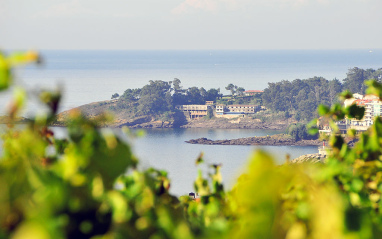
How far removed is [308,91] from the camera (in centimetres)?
3491

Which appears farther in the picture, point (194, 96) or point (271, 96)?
point (194, 96)

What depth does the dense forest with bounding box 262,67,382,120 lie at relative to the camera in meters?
33.9

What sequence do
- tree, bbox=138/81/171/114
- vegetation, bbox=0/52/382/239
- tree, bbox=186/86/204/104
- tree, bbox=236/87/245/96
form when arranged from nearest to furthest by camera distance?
vegetation, bbox=0/52/382/239
tree, bbox=138/81/171/114
tree, bbox=186/86/204/104
tree, bbox=236/87/245/96

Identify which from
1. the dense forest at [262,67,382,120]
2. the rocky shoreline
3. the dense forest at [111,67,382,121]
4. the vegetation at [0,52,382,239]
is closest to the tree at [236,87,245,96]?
the dense forest at [111,67,382,121]

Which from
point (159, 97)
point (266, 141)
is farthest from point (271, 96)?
point (266, 141)

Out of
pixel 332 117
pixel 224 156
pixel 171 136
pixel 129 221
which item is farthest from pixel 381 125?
pixel 171 136

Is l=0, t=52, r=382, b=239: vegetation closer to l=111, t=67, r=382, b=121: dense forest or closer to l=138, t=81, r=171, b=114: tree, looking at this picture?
l=111, t=67, r=382, b=121: dense forest

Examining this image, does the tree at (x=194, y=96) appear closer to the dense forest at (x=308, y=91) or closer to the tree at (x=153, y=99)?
the tree at (x=153, y=99)

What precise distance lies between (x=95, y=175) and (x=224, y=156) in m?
21.4

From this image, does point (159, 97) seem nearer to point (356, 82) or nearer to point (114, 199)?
point (356, 82)

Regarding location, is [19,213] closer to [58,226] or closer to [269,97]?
[58,226]

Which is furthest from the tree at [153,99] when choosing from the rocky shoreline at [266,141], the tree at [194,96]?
the rocky shoreline at [266,141]

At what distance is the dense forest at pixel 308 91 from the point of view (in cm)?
3388

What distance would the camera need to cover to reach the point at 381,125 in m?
0.75
